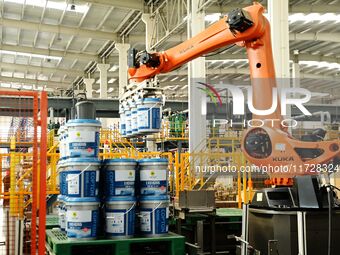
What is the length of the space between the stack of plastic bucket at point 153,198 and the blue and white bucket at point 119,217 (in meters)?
0.13

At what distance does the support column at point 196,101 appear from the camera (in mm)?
13172

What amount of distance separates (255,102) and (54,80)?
24.9 metres

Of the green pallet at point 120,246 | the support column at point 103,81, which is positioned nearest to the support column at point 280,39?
the green pallet at point 120,246

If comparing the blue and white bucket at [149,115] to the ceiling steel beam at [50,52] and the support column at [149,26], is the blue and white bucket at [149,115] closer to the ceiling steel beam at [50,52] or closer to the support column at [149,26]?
the support column at [149,26]

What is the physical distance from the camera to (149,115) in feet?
17.6

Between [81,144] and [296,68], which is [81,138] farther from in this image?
[296,68]

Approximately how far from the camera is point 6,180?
901cm

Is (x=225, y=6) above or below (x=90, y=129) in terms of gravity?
above

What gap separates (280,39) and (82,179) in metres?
6.03

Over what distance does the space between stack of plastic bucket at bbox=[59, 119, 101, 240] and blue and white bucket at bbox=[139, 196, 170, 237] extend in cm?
44

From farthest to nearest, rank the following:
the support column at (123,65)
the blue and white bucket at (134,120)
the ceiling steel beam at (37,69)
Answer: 1. the ceiling steel beam at (37,69)
2. the support column at (123,65)
3. the blue and white bucket at (134,120)

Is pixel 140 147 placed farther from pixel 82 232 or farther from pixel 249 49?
pixel 82 232

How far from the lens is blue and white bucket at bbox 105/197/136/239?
4488mm

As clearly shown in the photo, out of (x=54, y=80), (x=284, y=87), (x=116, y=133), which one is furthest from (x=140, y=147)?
(x=284, y=87)
